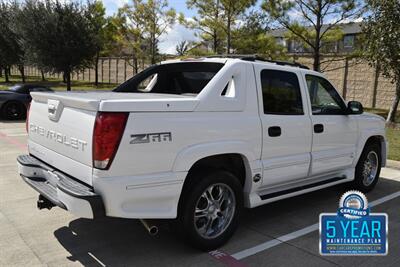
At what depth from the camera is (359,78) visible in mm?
20406

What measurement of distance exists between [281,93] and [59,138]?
2433 millimetres

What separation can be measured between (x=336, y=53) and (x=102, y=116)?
60.7 feet

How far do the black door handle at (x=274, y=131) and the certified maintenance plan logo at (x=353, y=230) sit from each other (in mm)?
1186

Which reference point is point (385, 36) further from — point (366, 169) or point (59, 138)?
point (59, 138)

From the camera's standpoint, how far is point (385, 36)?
1322 centimetres

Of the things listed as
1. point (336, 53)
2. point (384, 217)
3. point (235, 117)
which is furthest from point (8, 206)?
point (336, 53)

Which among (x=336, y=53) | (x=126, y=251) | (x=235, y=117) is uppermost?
(x=336, y=53)

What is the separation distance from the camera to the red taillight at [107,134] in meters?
3.28

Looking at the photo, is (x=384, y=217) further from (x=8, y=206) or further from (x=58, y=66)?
(x=58, y=66)

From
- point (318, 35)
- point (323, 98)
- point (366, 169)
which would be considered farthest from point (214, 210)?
point (318, 35)

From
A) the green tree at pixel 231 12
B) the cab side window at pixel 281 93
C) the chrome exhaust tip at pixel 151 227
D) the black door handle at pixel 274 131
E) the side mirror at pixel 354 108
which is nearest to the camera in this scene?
the chrome exhaust tip at pixel 151 227

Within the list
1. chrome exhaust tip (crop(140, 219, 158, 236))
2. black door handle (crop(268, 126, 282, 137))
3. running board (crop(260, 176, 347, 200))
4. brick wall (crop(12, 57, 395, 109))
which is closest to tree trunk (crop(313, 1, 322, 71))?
brick wall (crop(12, 57, 395, 109))

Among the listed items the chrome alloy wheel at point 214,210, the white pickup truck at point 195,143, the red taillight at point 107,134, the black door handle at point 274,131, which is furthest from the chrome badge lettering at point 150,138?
the black door handle at point 274,131

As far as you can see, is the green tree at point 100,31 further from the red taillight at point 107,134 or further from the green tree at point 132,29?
the red taillight at point 107,134
